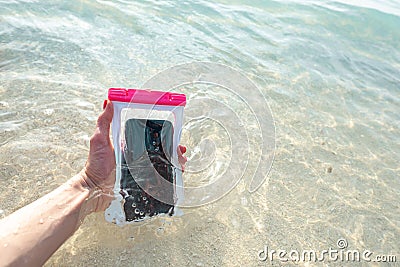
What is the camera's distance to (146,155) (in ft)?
7.15

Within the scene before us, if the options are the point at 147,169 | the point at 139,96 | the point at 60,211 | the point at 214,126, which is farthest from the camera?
the point at 214,126

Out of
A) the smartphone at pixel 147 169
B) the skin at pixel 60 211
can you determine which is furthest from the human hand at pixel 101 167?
the smartphone at pixel 147 169

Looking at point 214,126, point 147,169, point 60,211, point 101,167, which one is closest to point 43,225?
point 60,211

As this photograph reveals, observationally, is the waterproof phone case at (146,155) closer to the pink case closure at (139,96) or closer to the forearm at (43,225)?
the pink case closure at (139,96)

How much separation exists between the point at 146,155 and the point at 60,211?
0.63 m

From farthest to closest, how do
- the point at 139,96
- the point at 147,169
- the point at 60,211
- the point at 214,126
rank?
the point at 214,126, the point at 147,169, the point at 139,96, the point at 60,211

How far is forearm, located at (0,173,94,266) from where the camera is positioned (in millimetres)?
1500

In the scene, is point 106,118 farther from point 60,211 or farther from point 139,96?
point 60,211

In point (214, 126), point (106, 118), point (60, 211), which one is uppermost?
point (106, 118)

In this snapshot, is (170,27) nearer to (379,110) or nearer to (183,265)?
(379,110)

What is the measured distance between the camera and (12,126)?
2705mm

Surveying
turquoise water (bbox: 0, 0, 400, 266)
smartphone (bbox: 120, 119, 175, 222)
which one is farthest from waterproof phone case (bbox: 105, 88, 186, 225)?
turquoise water (bbox: 0, 0, 400, 266)

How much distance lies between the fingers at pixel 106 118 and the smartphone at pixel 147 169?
134 millimetres

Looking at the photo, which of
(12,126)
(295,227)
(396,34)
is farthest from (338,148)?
(396,34)
